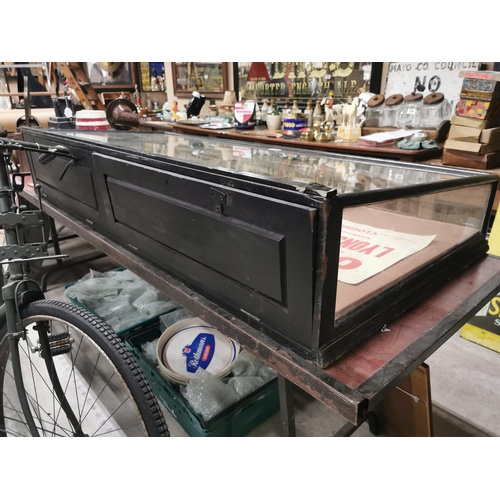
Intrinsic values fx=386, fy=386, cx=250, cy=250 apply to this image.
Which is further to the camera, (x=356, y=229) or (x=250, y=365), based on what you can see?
(x=250, y=365)

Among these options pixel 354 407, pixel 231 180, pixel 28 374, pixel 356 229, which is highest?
pixel 231 180

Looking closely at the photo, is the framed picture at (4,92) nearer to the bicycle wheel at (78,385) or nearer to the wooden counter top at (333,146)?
the wooden counter top at (333,146)

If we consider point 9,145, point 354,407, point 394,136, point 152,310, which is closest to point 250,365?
point 152,310

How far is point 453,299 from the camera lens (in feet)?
3.43

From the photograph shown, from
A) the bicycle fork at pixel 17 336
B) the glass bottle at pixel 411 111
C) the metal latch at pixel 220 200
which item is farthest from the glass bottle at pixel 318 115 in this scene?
the bicycle fork at pixel 17 336

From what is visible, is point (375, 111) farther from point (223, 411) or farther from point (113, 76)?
point (113, 76)

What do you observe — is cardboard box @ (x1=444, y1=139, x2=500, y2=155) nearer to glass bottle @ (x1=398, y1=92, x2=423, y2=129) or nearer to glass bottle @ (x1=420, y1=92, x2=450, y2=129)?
glass bottle @ (x1=420, y1=92, x2=450, y2=129)

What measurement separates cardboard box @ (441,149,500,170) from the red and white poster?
116 cm

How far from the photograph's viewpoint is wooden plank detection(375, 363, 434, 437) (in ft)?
4.19

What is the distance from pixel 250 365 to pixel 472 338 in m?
1.44

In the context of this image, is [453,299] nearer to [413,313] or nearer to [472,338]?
[413,313]

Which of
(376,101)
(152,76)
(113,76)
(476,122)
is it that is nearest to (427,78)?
(376,101)

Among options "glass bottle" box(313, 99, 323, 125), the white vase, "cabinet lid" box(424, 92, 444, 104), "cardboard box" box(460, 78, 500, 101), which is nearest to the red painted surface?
"cardboard box" box(460, 78, 500, 101)

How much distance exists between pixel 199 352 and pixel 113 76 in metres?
6.09
